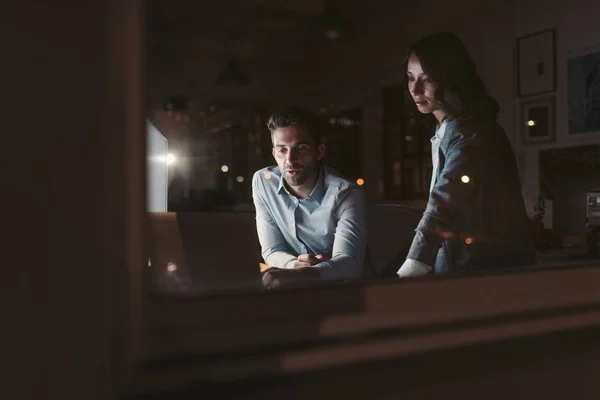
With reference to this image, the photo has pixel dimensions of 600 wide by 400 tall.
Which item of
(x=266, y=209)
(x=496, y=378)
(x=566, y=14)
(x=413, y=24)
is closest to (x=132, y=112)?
(x=266, y=209)

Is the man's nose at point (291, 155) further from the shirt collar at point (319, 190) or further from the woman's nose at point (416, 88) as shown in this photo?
the woman's nose at point (416, 88)

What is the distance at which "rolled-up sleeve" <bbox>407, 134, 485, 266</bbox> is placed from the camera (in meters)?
0.89

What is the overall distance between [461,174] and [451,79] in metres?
0.18

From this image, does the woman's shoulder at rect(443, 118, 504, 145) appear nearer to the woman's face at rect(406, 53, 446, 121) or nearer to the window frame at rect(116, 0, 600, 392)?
the woman's face at rect(406, 53, 446, 121)

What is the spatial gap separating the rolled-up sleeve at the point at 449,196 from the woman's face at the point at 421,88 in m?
0.07

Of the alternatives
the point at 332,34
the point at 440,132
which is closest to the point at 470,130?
the point at 440,132

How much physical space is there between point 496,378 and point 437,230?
0.87 ft

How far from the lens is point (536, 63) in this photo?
1051mm

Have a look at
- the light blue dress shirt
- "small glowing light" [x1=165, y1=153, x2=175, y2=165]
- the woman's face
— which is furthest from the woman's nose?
"small glowing light" [x1=165, y1=153, x2=175, y2=165]

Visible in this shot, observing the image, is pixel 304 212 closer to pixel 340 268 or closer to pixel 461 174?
pixel 340 268

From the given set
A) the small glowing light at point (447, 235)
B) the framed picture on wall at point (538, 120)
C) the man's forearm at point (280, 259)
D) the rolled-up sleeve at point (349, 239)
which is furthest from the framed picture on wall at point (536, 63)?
the man's forearm at point (280, 259)

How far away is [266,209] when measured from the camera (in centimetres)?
74

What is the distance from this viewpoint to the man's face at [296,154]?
0.74 meters

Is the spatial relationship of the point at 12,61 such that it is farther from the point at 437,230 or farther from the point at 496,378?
the point at 496,378
